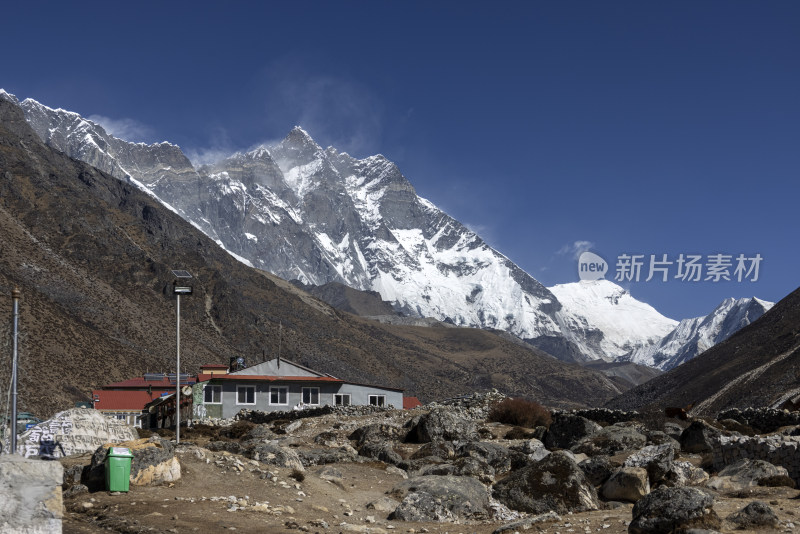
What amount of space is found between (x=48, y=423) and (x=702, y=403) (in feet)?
253

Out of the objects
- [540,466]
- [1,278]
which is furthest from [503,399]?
[1,278]

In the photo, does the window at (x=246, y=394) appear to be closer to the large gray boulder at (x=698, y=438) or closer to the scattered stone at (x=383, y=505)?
the large gray boulder at (x=698, y=438)

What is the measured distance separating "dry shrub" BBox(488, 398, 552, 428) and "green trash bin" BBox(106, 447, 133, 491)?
2634cm

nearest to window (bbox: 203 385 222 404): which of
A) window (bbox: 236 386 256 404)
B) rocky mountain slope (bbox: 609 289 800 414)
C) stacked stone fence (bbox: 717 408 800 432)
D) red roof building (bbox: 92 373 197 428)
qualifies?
window (bbox: 236 386 256 404)

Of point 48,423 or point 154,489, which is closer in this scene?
point 154,489

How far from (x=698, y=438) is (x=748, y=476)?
8472mm

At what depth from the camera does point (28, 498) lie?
32.4 ft

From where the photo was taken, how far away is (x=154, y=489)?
18406 millimetres

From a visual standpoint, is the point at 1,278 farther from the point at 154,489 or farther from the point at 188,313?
the point at 154,489

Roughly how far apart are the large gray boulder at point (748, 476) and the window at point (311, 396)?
35.9 m

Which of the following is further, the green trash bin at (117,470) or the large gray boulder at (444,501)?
the large gray boulder at (444,501)

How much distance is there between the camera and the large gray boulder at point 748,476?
19.5m

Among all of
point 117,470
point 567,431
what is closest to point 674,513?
point 117,470

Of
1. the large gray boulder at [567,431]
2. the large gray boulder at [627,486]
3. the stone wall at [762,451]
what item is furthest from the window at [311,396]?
the large gray boulder at [627,486]
